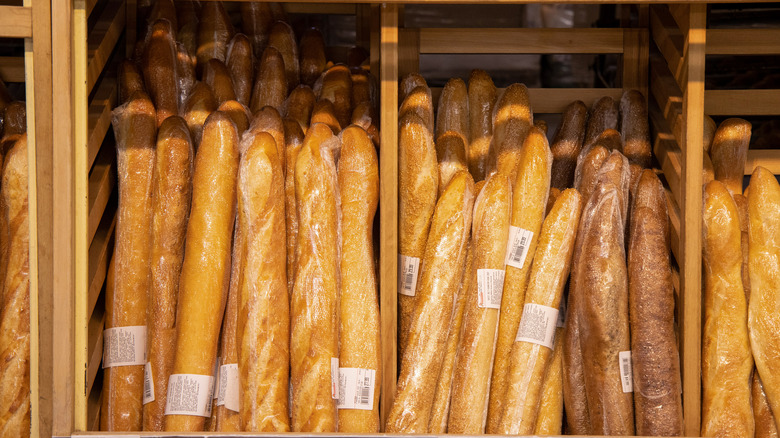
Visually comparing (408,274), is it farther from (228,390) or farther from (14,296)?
(14,296)

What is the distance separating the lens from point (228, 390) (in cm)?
145

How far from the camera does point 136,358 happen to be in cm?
150

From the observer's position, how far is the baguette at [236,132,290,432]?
1.40 meters

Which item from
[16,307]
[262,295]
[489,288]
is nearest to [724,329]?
[489,288]

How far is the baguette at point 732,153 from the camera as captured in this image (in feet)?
5.26

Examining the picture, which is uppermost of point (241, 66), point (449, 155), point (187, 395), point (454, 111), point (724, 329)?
point (241, 66)

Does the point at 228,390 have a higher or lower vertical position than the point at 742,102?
lower

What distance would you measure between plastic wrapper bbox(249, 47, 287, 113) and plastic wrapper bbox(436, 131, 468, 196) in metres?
0.43

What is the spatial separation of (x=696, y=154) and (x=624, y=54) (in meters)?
0.49

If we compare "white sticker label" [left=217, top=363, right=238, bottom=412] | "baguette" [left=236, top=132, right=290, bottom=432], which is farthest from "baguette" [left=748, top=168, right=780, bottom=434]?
"white sticker label" [left=217, top=363, right=238, bottom=412]

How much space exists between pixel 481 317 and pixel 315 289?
0.36m

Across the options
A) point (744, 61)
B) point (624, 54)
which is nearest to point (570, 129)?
point (624, 54)

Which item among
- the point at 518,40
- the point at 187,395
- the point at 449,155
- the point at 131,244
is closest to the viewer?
the point at 187,395

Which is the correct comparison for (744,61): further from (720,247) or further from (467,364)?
(467,364)
